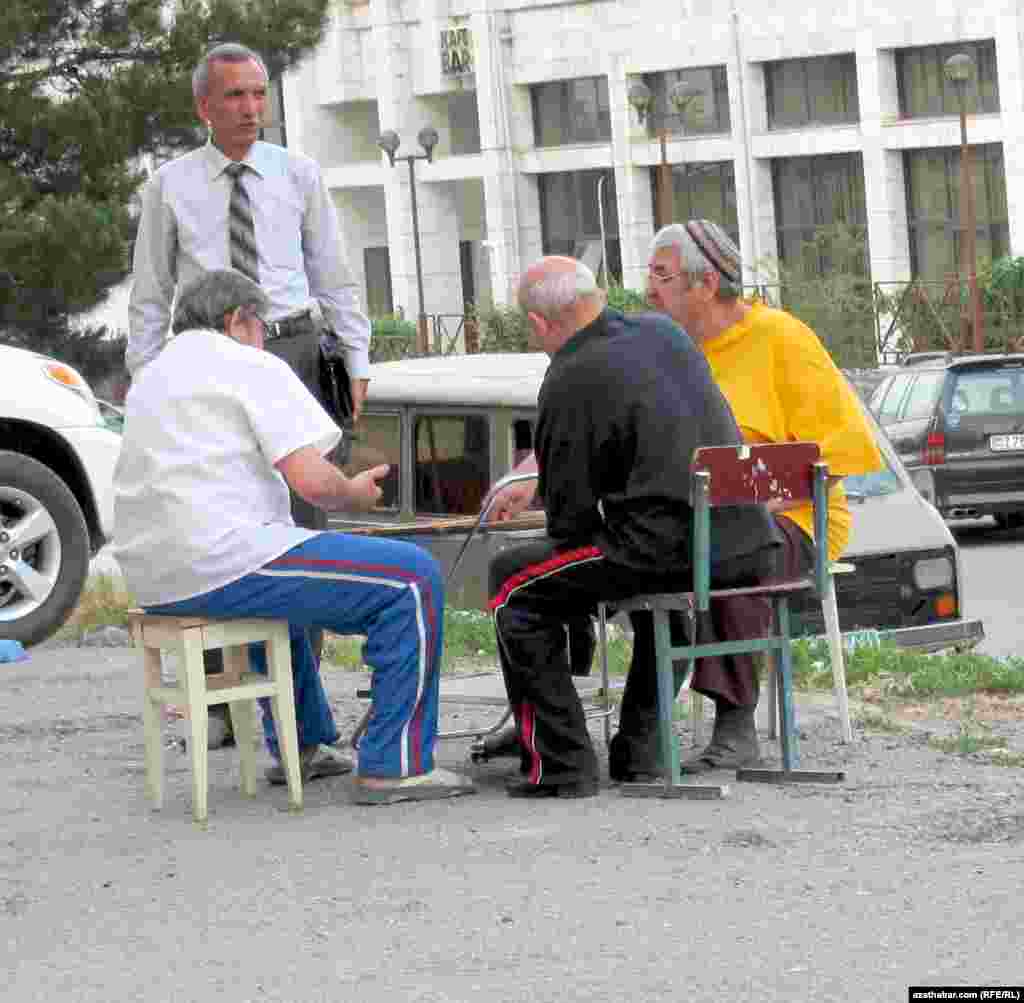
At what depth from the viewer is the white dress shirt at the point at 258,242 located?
8.67 m

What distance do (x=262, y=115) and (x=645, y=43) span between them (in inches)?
2482

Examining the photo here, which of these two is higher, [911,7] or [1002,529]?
[911,7]

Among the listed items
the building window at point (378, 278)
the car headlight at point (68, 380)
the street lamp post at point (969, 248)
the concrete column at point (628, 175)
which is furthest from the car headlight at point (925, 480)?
the building window at point (378, 278)

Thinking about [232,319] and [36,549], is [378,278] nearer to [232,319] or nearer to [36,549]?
[36,549]

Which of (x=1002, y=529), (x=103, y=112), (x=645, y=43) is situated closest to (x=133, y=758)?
(x=1002, y=529)

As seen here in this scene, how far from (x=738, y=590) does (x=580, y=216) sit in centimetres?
6714

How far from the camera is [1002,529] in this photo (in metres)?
26.6

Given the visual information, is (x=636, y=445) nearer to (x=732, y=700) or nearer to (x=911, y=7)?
(x=732, y=700)

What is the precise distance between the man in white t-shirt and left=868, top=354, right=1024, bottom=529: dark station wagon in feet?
56.4

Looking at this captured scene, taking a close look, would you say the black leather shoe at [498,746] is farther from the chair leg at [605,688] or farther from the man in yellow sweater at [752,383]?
the man in yellow sweater at [752,383]

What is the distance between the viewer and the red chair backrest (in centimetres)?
731

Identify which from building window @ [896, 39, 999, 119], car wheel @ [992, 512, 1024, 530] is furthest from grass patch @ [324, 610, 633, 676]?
building window @ [896, 39, 999, 119]

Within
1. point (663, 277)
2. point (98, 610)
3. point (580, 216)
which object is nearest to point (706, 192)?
point (580, 216)

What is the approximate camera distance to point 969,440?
24.4 m
